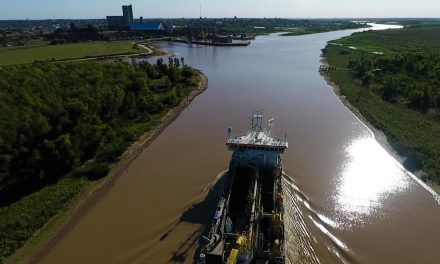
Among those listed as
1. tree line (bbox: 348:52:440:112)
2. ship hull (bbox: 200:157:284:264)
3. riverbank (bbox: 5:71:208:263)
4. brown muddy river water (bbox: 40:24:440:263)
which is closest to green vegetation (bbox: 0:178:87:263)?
riverbank (bbox: 5:71:208:263)

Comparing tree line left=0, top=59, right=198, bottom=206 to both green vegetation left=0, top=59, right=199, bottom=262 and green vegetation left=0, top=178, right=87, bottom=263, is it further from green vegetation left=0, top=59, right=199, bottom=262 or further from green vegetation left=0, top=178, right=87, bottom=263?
green vegetation left=0, top=178, right=87, bottom=263

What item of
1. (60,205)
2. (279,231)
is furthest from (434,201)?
(60,205)

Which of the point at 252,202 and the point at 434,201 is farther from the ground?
the point at 252,202

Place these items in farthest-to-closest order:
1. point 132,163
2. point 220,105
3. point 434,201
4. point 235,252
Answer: point 220,105 < point 132,163 < point 434,201 < point 235,252

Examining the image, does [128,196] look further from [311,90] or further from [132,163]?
[311,90]

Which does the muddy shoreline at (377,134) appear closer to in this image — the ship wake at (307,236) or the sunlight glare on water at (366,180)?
the sunlight glare on water at (366,180)
